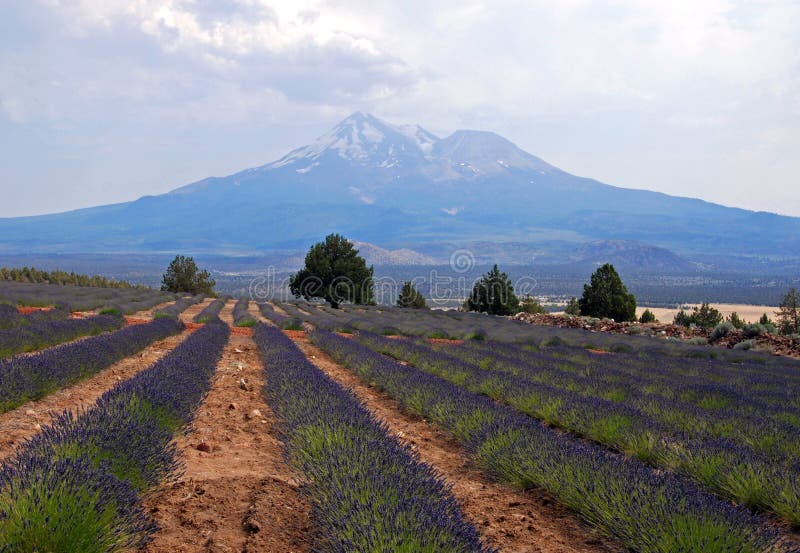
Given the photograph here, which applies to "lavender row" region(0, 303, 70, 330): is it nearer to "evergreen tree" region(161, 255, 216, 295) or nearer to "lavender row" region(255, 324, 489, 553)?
"lavender row" region(255, 324, 489, 553)

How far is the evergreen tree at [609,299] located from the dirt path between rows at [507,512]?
118 ft

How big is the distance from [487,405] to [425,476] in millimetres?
3128

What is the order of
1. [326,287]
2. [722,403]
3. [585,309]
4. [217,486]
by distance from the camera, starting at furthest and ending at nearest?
[326,287], [585,309], [722,403], [217,486]

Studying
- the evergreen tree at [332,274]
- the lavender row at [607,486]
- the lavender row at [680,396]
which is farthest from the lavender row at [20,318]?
the evergreen tree at [332,274]

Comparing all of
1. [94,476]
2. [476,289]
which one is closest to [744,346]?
[94,476]

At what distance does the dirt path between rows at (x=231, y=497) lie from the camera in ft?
11.6

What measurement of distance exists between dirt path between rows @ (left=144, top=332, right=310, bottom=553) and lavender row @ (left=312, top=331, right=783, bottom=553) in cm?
178

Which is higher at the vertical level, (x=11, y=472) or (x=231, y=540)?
(x=11, y=472)

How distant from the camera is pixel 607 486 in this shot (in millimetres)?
4242

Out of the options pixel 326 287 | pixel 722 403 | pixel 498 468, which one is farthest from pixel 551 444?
pixel 326 287

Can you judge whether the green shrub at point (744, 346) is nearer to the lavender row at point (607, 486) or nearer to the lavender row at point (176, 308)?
the lavender row at point (607, 486)

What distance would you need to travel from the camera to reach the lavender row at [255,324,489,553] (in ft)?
9.62

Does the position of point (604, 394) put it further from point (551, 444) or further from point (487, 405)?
point (551, 444)

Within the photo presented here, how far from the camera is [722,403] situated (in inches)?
353
